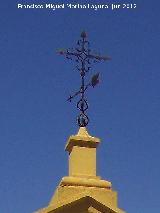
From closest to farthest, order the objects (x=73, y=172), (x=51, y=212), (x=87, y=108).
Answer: (x=51, y=212) < (x=73, y=172) < (x=87, y=108)

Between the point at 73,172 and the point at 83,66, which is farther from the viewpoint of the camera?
the point at 83,66

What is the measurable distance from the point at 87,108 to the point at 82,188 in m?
1.95

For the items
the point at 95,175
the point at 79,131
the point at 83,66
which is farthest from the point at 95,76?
the point at 95,175

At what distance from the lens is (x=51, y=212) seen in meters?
9.46

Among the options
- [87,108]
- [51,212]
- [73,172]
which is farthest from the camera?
[87,108]

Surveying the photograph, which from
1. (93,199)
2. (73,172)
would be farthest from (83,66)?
(93,199)

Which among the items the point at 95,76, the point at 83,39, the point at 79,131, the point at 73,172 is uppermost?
the point at 83,39

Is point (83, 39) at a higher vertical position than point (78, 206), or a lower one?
higher

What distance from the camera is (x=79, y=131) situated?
11.1 meters

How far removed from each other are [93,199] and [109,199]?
0.38 m

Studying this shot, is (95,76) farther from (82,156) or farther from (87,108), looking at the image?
(82,156)

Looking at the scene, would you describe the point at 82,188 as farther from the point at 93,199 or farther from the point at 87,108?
the point at 87,108

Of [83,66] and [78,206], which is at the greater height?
[83,66]

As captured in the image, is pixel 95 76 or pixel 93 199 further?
pixel 95 76
